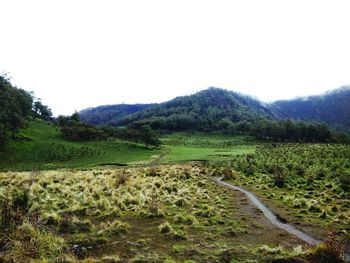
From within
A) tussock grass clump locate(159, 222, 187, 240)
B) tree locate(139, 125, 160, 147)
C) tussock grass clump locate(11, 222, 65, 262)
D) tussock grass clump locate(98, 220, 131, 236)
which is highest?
tree locate(139, 125, 160, 147)

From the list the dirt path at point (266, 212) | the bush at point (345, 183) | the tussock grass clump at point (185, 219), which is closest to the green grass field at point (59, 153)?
the dirt path at point (266, 212)

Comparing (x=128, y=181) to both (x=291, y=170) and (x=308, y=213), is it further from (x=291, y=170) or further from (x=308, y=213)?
(x=291, y=170)

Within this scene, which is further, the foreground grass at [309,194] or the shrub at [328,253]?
the foreground grass at [309,194]

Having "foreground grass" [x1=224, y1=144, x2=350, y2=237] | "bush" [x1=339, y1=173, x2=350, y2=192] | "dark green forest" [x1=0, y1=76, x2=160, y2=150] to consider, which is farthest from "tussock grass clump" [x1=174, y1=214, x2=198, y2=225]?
"dark green forest" [x1=0, y1=76, x2=160, y2=150]

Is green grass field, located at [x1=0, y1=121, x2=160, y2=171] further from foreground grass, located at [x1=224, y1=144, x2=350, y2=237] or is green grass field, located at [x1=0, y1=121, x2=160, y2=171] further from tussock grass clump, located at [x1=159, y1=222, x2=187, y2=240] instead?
tussock grass clump, located at [x1=159, y1=222, x2=187, y2=240]

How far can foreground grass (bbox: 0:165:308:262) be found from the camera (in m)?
14.8

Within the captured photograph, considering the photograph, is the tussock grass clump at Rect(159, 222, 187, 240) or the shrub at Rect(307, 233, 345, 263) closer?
the shrub at Rect(307, 233, 345, 263)

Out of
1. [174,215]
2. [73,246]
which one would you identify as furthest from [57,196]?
[73,246]

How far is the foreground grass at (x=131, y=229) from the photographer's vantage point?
14.8 meters

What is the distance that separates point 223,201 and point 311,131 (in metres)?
135

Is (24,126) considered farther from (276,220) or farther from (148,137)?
(276,220)

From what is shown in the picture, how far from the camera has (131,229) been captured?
1925cm

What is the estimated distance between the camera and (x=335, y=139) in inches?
5600

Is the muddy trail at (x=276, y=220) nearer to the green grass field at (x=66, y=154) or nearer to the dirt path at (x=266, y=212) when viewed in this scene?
the dirt path at (x=266, y=212)
